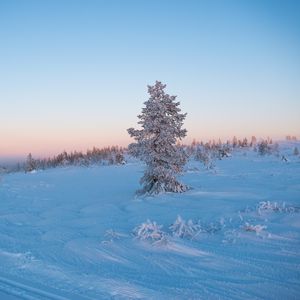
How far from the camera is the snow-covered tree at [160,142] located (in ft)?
73.1

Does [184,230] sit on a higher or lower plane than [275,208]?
lower

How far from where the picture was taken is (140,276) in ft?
27.3

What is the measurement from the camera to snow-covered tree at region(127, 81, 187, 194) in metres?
22.3

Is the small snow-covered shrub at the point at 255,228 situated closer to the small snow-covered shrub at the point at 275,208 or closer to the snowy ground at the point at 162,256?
the snowy ground at the point at 162,256

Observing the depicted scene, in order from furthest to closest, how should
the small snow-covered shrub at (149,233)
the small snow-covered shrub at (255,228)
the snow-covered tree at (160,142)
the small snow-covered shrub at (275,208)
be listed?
the snow-covered tree at (160,142) → the small snow-covered shrub at (275,208) → the small snow-covered shrub at (149,233) → the small snow-covered shrub at (255,228)

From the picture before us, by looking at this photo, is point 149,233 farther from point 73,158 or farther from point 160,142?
point 73,158

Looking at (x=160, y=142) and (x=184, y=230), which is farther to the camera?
(x=160, y=142)

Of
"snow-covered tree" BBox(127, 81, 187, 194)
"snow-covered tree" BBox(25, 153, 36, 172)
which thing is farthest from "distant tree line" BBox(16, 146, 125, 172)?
"snow-covered tree" BBox(127, 81, 187, 194)

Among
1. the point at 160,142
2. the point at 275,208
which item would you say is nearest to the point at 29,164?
the point at 160,142

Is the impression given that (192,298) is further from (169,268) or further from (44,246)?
(44,246)

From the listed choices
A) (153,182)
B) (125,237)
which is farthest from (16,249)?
(153,182)

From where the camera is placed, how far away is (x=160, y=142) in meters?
22.4

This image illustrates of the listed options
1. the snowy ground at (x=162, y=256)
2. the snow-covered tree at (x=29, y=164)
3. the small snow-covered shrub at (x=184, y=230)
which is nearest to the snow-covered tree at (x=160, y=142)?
the snowy ground at (x=162, y=256)

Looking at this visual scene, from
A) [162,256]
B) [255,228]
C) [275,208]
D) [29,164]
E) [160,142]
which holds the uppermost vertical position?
[160,142]
